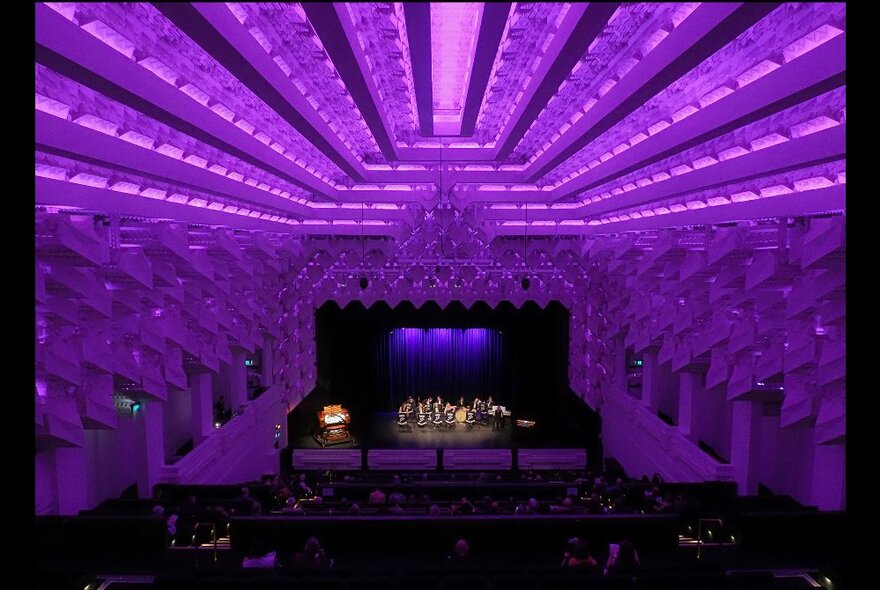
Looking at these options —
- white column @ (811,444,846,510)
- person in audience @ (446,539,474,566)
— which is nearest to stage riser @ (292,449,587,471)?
white column @ (811,444,846,510)

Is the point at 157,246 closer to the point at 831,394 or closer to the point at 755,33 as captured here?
the point at 755,33

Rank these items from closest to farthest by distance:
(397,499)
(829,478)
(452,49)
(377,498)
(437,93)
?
(452,49) < (437,93) < (829,478) < (397,499) < (377,498)

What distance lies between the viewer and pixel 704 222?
7832 mm

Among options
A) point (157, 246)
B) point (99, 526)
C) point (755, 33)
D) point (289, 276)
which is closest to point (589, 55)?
Result: point (755, 33)

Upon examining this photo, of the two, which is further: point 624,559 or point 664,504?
point 664,504

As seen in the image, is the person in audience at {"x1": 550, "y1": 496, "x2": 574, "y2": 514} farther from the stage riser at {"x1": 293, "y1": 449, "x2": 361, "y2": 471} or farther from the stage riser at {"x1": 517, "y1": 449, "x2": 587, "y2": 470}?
the stage riser at {"x1": 293, "y1": 449, "x2": 361, "y2": 471}

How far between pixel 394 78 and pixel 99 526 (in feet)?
26.1

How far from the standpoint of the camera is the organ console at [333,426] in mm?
21375

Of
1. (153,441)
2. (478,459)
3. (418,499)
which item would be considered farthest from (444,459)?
(153,441)

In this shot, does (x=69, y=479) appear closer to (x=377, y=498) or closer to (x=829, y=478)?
(x=377, y=498)

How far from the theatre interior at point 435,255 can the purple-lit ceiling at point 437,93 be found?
29 millimetres

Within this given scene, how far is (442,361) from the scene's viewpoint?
26.4 metres

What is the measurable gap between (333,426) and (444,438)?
4427 millimetres
